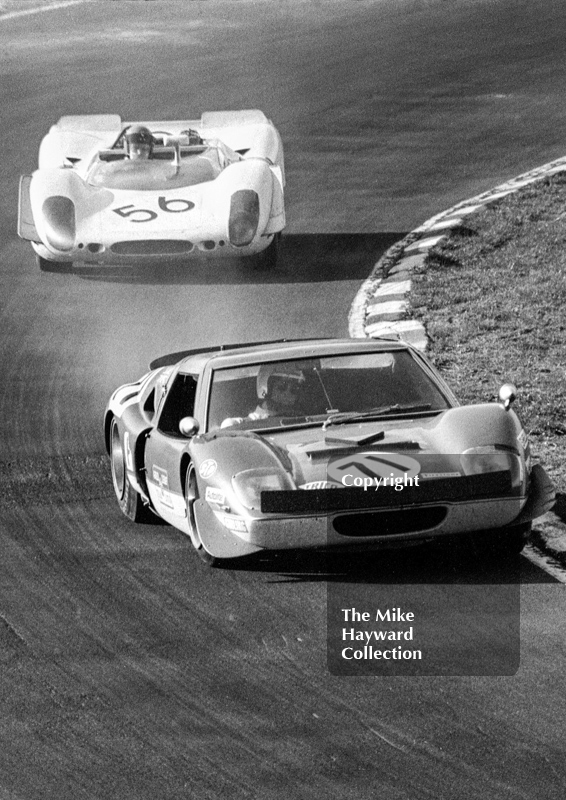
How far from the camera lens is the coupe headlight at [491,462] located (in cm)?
705

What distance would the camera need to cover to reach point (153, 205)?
46.4 feet

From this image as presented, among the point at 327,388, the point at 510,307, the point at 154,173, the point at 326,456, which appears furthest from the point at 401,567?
the point at 154,173

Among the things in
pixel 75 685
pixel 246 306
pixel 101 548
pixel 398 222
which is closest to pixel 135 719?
pixel 75 685

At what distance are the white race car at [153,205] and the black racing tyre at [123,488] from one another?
4926 mm

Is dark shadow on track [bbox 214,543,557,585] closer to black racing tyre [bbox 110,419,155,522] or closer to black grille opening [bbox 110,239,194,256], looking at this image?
black racing tyre [bbox 110,419,155,522]

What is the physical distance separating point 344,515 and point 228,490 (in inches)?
22.2

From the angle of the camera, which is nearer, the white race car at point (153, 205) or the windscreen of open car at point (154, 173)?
the white race car at point (153, 205)

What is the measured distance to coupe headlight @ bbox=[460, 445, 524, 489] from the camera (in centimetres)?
705

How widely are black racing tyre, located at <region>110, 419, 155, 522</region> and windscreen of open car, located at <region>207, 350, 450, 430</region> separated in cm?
82

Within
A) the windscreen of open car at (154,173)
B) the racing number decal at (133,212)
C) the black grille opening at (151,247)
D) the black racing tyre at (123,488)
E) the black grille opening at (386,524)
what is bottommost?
the black grille opening at (151,247)

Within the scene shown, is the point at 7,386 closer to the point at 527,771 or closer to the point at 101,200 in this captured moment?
the point at 101,200

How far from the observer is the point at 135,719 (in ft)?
18.2

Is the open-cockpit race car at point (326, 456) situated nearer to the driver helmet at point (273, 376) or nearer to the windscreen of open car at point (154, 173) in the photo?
the driver helmet at point (273, 376)

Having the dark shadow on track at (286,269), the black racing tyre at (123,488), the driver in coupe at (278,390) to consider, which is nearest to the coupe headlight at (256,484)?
the driver in coupe at (278,390)
